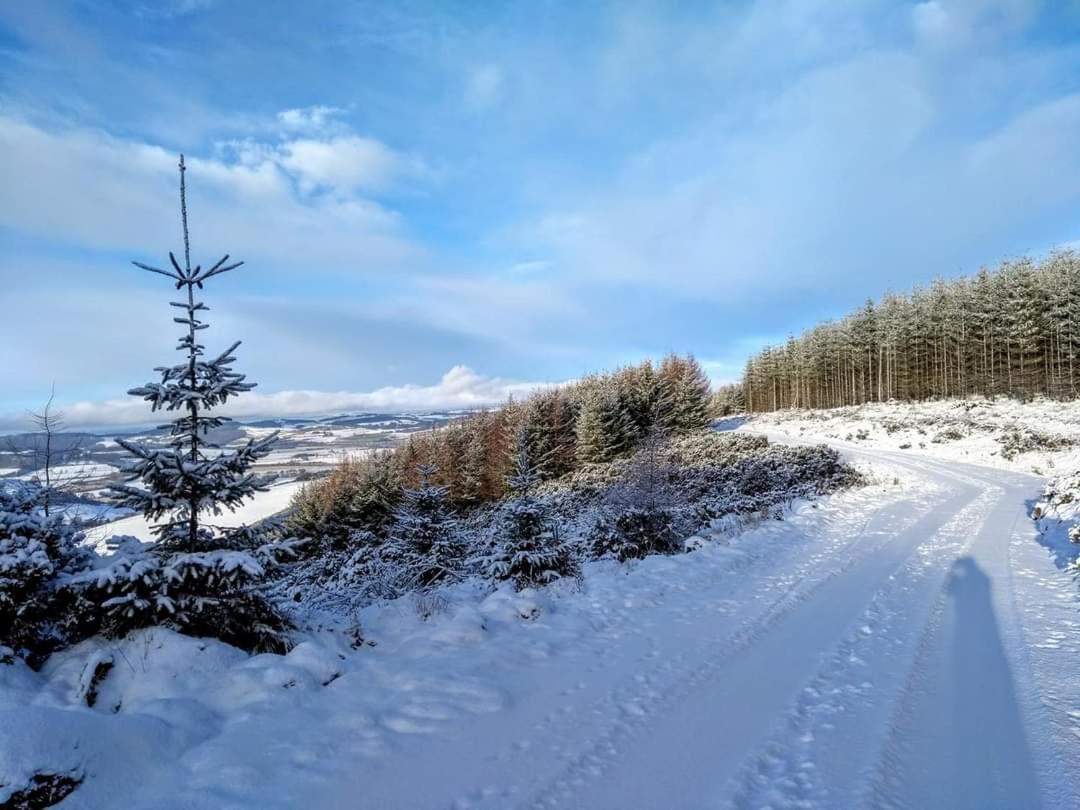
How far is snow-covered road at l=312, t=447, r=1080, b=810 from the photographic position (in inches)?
142

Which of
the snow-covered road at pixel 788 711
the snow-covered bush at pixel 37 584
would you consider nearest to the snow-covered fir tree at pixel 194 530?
the snow-covered bush at pixel 37 584

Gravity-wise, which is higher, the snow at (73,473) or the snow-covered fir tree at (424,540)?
the snow at (73,473)

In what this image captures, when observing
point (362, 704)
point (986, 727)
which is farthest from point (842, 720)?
point (362, 704)

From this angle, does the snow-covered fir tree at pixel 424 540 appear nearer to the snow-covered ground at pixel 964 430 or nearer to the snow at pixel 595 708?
the snow at pixel 595 708

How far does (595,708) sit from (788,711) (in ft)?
5.23

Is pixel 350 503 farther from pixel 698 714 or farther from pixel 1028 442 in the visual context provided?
pixel 1028 442

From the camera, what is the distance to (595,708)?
4668 mm

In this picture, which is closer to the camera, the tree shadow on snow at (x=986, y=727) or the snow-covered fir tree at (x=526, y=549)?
the tree shadow on snow at (x=986, y=727)

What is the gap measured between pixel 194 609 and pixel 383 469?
36.8m

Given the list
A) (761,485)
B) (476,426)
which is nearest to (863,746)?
(761,485)

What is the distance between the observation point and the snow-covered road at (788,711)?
3.60m

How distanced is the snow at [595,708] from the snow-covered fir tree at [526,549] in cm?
83

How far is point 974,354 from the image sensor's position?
4944cm

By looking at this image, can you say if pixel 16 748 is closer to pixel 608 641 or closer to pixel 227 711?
pixel 227 711
